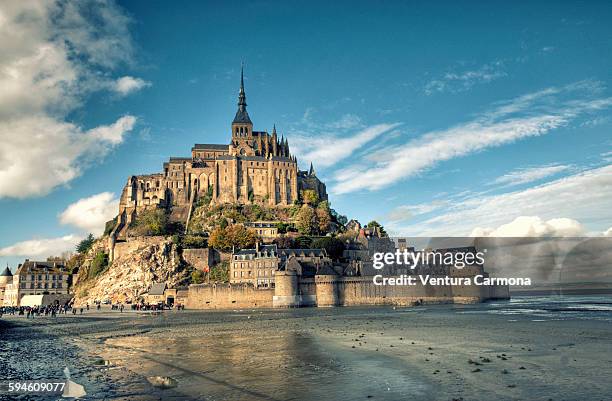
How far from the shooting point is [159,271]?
238ft

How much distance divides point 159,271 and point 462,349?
55.6 meters

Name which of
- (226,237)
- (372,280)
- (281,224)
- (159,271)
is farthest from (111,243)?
(372,280)

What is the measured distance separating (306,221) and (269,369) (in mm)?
64740

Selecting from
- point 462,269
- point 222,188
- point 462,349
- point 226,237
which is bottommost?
point 462,349

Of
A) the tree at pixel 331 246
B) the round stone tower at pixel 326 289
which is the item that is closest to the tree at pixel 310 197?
the tree at pixel 331 246

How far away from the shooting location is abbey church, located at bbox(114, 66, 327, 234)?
306 ft

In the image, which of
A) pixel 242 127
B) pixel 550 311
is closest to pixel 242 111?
pixel 242 127

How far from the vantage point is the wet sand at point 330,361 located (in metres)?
16.2

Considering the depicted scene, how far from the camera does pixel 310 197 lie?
314ft

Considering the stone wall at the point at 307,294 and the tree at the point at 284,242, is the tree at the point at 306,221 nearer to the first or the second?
the tree at the point at 284,242

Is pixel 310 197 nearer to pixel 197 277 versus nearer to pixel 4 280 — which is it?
pixel 197 277

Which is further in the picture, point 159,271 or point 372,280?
point 159,271

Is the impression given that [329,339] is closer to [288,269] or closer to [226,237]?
[288,269]

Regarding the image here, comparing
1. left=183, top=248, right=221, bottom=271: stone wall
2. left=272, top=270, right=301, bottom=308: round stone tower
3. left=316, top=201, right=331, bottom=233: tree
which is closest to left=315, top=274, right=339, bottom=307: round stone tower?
left=272, top=270, right=301, bottom=308: round stone tower
